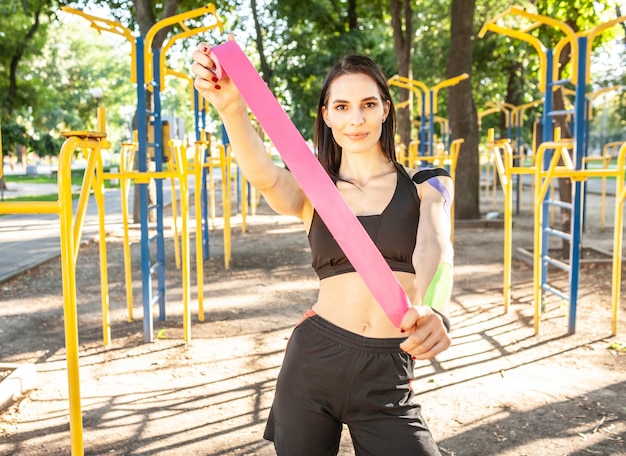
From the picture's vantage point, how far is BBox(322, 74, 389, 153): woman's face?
5.75 feet


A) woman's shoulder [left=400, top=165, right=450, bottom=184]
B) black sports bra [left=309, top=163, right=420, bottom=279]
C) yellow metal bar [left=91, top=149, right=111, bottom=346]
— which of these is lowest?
yellow metal bar [left=91, top=149, right=111, bottom=346]

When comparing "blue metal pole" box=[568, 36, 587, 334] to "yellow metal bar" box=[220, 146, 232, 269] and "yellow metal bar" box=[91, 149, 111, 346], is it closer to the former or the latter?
"yellow metal bar" box=[91, 149, 111, 346]

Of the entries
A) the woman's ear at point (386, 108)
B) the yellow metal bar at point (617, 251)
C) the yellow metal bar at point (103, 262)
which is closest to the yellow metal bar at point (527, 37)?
the yellow metal bar at point (617, 251)

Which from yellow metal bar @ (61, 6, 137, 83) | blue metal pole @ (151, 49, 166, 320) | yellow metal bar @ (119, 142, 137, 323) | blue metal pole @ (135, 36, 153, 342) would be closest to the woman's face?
yellow metal bar @ (119, 142, 137, 323)

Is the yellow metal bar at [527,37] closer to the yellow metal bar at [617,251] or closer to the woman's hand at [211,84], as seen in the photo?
the yellow metal bar at [617,251]

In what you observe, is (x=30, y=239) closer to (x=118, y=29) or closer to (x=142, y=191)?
(x=118, y=29)

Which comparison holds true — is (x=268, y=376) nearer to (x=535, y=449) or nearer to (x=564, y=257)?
(x=535, y=449)

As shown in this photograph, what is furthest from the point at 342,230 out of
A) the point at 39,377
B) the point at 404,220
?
the point at 39,377

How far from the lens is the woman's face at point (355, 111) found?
5.75 feet

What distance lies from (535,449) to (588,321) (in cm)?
262

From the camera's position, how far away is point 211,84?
5.08 ft

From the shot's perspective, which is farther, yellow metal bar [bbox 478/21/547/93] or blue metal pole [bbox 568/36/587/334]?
yellow metal bar [bbox 478/21/547/93]

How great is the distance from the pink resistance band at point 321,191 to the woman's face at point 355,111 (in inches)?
17.0

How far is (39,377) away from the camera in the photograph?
430 centimetres
